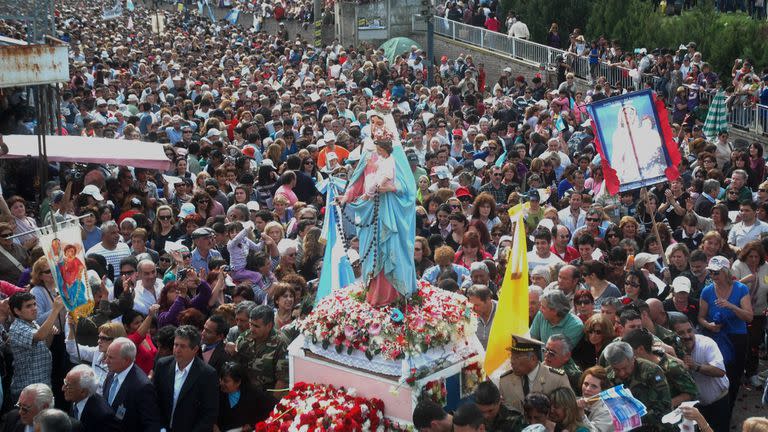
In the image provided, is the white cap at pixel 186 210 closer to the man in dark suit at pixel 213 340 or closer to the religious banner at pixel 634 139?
the man in dark suit at pixel 213 340

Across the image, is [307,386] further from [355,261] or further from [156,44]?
[156,44]

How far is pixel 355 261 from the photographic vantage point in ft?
35.1

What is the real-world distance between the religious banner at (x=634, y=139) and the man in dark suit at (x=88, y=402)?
6.81m

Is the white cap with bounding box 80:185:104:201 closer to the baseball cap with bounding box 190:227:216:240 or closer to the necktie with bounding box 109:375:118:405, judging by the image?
the baseball cap with bounding box 190:227:216:240

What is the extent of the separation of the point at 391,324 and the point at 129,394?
2061mm

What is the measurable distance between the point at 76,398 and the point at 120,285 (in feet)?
9.52

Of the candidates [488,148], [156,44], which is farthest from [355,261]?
[156,44]

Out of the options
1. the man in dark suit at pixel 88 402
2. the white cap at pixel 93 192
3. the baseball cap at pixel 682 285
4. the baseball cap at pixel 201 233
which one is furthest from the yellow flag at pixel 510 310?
the white cap at pixel 93 192

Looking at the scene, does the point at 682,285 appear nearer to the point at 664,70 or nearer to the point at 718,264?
the point at 718,264

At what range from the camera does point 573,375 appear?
8688 mm

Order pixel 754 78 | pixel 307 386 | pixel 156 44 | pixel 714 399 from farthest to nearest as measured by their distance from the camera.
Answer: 1. pixel 156 44
2. pixel 754 78
3. pixel 714 399
4. pixel 307 386

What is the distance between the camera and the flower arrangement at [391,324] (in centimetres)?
857

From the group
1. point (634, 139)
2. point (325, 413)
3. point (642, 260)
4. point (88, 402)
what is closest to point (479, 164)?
point (634, 139)

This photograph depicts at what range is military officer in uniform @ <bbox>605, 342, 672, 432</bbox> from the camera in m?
8.36
